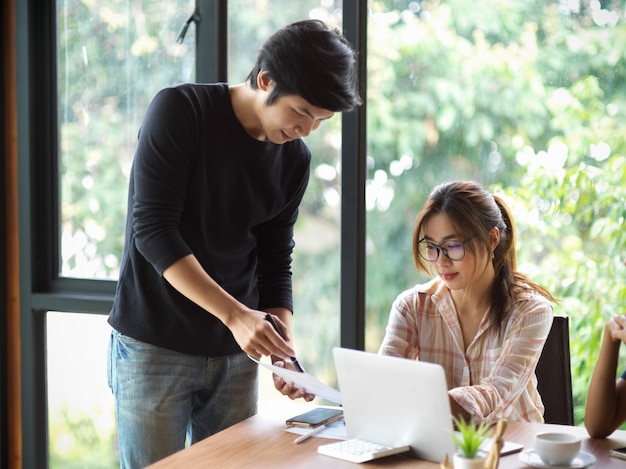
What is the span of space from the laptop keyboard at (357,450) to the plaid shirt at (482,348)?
10.1 inches

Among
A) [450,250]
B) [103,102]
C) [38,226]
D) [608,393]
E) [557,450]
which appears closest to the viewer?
[557,450]

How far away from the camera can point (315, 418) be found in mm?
1928

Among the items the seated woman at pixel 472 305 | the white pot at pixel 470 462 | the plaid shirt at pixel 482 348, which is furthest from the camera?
the seated woman at pixel 472 305

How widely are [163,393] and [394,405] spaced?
0.62 meters

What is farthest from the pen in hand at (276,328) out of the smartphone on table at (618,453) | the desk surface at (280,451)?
the smartphone on table at (618,453)

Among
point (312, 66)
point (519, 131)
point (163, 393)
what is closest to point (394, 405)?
point (163, 393)

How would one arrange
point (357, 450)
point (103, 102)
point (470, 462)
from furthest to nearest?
point (103, 102) < point (357, 450) < point (470, 462)

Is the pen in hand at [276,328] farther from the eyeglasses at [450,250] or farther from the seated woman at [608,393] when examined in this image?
the seated woman at [608,393]

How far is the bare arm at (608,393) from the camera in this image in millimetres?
1794

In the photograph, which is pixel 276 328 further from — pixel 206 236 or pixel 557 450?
pixel 557 450

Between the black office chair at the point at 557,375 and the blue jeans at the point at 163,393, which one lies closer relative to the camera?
the blue jeans at the point at 163,393

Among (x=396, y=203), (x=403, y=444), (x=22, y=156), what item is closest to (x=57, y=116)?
(x=22, y=156)

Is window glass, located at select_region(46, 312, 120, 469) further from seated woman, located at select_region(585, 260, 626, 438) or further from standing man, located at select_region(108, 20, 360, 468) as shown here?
seated woman, located at select_region(585, 260, 626, 438)

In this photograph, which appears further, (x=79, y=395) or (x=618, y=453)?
(x=79, y=395)
